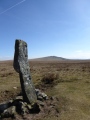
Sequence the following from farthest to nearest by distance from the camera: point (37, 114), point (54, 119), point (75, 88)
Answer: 1. point (75, 88)
2. point (37, 114)
3. point (54, 119)

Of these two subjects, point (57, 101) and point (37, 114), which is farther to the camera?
point (57, 101)

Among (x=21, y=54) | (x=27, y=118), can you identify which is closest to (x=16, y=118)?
(x=27, y=118)

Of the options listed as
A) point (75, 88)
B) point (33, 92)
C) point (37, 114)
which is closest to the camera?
point (37, 114)

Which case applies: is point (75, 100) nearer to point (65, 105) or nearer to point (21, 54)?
point (65, 105)

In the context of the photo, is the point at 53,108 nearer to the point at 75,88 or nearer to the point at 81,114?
the point at 81,114

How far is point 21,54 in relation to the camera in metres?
10.6

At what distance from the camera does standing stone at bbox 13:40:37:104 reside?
34.4 ft

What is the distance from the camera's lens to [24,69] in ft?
35.4

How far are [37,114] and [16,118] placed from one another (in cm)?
117

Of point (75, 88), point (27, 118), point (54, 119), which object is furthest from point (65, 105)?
point (75, 88)

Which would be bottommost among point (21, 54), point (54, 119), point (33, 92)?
point (54, 119)

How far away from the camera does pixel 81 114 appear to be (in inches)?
373

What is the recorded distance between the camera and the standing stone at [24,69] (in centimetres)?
1048

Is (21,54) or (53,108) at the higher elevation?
(21,54)
